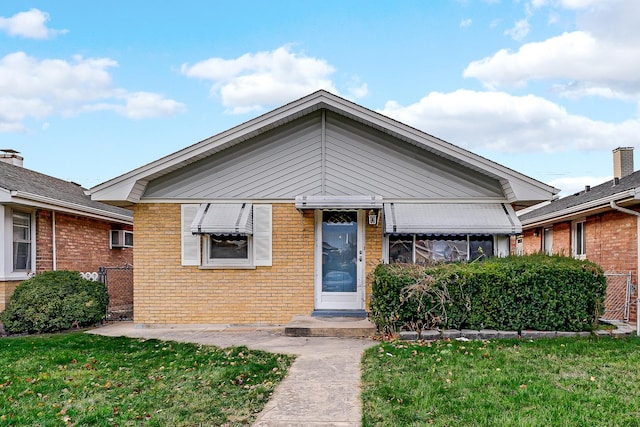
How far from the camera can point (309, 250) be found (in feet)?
35.9

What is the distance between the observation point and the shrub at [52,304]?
10766 millimetres

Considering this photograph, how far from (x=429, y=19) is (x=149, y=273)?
35.7ft

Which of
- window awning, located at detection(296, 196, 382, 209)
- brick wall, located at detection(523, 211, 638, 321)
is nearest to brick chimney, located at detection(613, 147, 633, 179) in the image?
brick wall, located at detection(523, 211, 638, 321)

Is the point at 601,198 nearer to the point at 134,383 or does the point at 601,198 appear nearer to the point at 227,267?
the point at 227,267

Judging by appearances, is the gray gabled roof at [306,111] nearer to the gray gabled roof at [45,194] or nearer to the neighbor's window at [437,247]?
the neighbor's window at [437,247]

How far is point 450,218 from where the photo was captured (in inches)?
409

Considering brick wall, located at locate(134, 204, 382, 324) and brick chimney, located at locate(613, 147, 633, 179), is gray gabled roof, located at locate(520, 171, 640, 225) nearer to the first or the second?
brick chimney, located at locate(613, 147, 633, 179)

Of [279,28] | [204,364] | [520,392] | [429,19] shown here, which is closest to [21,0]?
Result: [279,28]

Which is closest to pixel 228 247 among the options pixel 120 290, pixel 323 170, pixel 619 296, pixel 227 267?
pixel 227 267

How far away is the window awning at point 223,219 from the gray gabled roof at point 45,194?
363 cm

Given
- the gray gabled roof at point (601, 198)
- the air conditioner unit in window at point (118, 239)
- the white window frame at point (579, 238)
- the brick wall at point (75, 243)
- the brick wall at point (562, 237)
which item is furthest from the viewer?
the brick wall at point (562, 237)

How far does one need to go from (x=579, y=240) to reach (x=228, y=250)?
10.9 metres

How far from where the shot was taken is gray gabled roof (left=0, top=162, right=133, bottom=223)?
36.5ft

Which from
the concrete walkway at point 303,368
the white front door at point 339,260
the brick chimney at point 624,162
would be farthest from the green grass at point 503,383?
the brick chimney at point 624,162
